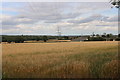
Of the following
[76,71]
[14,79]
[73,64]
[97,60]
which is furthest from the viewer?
[97,60]

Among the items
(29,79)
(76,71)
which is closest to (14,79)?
(29,79)

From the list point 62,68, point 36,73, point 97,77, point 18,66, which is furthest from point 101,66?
point 18,66

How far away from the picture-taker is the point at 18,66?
23.6ft

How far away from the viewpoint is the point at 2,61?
800 centimetres

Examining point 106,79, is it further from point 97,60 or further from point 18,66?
point 18,66

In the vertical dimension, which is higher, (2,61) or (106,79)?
(2,61)

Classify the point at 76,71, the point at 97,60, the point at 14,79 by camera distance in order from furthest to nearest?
the point at 97,60
the point at 76,71
the point at 14,79

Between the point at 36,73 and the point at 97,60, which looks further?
the point at 97,60

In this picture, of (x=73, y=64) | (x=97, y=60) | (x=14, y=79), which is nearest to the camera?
(x=14, y=79)

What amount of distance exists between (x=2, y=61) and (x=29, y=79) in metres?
2.12

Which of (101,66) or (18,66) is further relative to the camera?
(101,66)

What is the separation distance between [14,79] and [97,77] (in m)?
3.13

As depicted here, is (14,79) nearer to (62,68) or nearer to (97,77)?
(62,68)

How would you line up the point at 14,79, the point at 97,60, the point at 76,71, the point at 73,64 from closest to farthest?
the point at 14,79 < the point at 76,71 < the point at 73,64 < the point at 97,60
